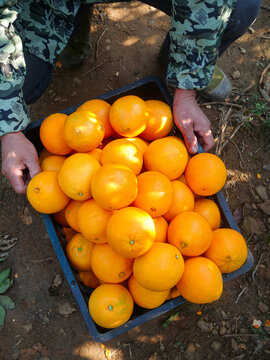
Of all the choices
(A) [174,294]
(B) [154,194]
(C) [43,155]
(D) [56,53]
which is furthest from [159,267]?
(D) [56,53]

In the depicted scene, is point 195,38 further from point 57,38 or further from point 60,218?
point 60,218

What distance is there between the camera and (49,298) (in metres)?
2.53

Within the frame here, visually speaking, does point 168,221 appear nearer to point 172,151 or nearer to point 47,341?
point 172,151

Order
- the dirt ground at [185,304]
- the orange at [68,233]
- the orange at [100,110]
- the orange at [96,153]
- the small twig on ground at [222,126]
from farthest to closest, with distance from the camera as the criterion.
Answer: the small twig on ground at [222,126]
the dirt ground at [185,304]
the orange at [68,233]
the orange at [100,110]
the orange at [96,153]

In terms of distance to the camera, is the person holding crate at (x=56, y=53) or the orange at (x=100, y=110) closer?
the person holding crate at (x=56, y=53)

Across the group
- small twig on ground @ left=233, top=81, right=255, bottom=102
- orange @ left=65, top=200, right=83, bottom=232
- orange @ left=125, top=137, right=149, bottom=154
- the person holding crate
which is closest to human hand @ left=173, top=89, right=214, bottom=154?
the person holding crate

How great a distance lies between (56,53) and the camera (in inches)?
85.4

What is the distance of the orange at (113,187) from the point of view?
147 centimetres

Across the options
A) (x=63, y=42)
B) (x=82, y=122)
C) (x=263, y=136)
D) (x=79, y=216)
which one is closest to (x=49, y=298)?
(x=79, y=216)

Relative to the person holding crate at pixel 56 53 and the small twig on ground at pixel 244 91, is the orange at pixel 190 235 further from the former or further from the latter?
the small twig on ground at pixel 244 91

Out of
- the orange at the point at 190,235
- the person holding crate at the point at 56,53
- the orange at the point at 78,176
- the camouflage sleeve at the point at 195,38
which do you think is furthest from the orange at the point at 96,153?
the camouflage sleeve at the point at 195,38

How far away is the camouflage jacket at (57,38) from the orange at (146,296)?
46.1 inches

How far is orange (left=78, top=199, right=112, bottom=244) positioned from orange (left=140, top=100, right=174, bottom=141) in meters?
0.64

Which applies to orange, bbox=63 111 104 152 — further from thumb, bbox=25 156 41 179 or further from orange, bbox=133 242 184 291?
orange, bbox=133 242 184 291
